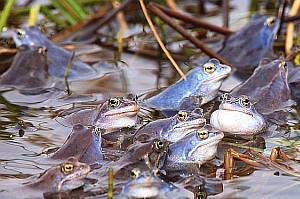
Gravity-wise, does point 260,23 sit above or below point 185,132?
above

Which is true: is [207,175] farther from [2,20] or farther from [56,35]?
[56,35]

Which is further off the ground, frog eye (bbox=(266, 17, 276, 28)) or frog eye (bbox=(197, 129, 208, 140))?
frog eye (bbox=(266, 17, 276, 28))

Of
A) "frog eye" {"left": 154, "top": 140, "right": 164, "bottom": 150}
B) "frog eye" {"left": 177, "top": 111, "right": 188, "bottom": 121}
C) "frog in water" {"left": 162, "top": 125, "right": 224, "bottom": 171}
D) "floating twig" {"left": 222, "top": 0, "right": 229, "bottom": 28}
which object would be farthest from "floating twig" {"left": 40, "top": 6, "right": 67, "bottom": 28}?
"frog eye" {"left": 154, "top": 140, "right": 164, "bottom": 150}

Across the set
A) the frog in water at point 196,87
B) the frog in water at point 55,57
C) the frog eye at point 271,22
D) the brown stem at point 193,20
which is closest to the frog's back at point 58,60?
the frog in water at point 55,57

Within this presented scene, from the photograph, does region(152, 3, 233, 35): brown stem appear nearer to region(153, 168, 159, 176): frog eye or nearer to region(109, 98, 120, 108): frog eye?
region(109, 98, 120, 108): frog eye

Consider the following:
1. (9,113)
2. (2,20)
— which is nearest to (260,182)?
(9,113)

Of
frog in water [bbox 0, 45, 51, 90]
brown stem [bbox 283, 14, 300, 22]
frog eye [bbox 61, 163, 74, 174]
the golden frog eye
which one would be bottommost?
frog eye [bbox 61, 163, 74, 174]

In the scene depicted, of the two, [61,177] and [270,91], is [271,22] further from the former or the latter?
[61,177]

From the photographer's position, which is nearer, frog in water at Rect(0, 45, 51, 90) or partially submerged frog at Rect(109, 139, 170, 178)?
partially submerged frog at Rect(109, 139, 170, 178)
